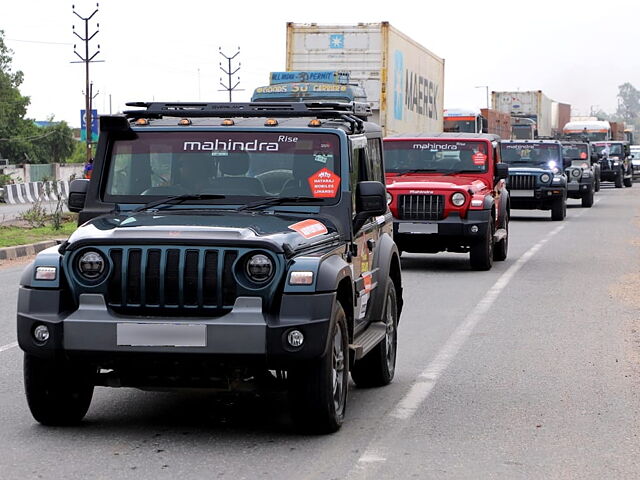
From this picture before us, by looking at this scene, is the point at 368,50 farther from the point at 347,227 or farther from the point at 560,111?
the point at 560,111

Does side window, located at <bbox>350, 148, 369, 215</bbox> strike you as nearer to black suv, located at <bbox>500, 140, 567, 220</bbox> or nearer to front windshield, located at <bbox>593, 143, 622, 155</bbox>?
black suv, located at <bbox>500, 140, 567, 220</bbox>

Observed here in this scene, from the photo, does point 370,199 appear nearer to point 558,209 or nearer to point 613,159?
point 558,209

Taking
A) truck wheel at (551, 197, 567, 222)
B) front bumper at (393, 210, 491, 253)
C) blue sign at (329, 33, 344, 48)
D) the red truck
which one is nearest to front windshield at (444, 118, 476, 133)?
truck wheel at (551, 197, 567, 222)

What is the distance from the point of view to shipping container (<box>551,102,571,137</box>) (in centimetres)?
7262

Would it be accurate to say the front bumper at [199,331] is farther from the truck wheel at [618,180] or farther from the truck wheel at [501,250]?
the truck wheel at [618,180]

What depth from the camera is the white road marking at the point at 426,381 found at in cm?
656

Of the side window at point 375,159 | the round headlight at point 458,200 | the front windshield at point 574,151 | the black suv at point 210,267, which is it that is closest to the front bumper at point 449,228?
the round headlight at point 458,200

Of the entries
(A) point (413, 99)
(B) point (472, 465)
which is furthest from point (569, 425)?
(A) point (413, 99)

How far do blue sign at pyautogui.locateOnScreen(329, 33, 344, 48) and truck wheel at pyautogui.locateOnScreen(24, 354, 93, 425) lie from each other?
24.2 m

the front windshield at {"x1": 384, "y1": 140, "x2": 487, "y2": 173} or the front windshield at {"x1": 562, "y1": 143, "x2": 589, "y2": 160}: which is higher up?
the front windshield at {"x1": 384, "y1": 140, "x2": 487, "y2": 173}

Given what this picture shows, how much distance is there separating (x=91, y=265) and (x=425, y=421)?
215cm

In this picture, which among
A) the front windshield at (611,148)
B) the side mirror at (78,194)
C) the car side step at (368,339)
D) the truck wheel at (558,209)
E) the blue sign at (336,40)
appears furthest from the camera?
the front windshield at (611,148)

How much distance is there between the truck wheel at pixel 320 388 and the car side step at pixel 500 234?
11973mm

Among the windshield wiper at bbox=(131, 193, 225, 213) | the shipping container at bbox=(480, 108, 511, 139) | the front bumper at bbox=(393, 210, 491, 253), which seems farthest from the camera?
the shipping container at bbox=(480, 108, 511, 139)
